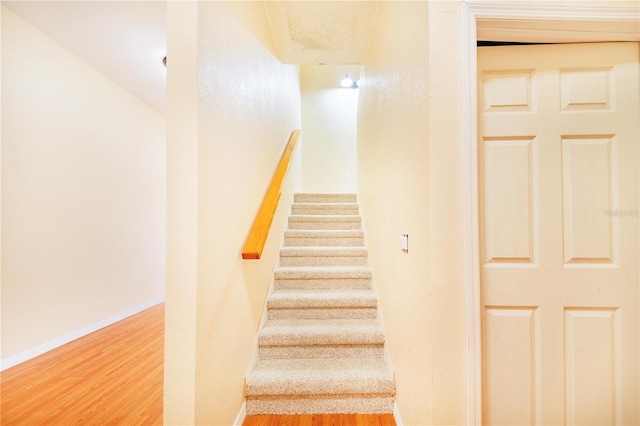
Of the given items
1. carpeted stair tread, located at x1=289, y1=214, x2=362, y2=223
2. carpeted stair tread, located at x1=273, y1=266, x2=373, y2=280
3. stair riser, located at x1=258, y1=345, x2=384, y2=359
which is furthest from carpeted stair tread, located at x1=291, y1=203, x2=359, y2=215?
stair riser, located at x1=258, y1=345, x2=384, y2=359

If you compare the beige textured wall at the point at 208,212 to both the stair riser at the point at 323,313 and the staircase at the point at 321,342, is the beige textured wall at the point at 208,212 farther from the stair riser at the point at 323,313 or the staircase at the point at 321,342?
the stair riser at the point at 323,313

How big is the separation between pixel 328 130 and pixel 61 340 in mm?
4459

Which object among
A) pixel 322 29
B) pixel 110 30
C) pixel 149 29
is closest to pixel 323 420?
pixel 322 29

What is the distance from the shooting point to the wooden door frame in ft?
3.39

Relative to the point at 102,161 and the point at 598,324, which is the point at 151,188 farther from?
the point at 598,324

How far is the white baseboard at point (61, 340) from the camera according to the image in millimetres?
2117

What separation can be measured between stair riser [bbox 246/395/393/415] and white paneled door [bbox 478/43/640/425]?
2.10 feet

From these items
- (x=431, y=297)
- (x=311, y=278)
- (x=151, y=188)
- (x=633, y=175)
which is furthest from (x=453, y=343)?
(x=151, y=188)

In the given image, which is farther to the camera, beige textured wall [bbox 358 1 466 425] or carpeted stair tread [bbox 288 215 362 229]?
carpeted stair tread [bbox 288 215 362 229]

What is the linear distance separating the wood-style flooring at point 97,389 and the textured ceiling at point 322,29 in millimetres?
2769

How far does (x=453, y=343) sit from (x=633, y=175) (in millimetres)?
1048

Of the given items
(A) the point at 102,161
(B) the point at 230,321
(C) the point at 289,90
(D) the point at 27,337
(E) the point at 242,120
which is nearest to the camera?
(B) the point at 230,321

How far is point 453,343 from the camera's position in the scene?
3.46 feet

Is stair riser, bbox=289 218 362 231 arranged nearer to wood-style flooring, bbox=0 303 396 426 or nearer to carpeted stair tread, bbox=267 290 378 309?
carpeted stair tread, bbox=267 290 378 309
